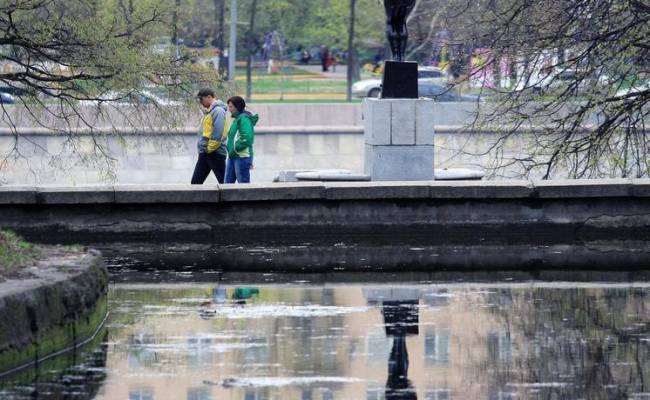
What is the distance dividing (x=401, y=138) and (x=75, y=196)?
4650mm

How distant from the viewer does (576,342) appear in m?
10.4

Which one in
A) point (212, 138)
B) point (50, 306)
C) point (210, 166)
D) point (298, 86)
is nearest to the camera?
point (50, 306)

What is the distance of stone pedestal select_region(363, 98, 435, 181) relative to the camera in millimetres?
19219

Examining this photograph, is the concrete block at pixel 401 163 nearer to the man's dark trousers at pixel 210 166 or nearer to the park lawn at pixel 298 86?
the man's dark trousers at pixel 210 166

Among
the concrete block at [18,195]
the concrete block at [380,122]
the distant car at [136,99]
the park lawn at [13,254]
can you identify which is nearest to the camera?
the park lawn at [13,254]

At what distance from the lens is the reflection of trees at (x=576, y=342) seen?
29.9 feet

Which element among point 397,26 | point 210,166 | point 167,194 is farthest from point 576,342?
point 210,166

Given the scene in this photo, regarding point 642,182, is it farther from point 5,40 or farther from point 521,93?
point 5,40

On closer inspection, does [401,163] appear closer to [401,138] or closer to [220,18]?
[401,138]

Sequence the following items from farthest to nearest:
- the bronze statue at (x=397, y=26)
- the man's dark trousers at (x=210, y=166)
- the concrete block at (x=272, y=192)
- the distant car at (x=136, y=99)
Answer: the distant car at (x=136, y=99) < the man's dark trousers at (x=210, y=166) < the bronze statue at (x=397, y=26) < the concrete block at (x=272, y=192)

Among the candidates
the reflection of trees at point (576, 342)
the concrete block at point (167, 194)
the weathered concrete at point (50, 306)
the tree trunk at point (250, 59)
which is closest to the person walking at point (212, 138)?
the concrete block at point (167, 194)

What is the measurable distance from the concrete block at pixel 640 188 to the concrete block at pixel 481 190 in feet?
3.75

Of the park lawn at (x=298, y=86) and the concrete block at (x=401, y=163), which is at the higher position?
the park lawn at (x=298, y=86)

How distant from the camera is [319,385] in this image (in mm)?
8938
